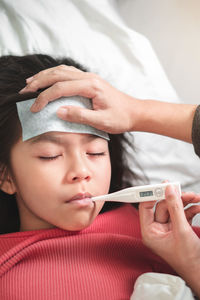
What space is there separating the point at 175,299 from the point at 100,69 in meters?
1.11

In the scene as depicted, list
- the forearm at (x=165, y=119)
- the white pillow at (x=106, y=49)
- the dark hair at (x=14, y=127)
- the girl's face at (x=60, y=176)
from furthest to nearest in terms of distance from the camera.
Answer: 1. the white pillow at (x=106, y=49)
2. the forearm at (x=165, y=119)
3. the dark hair at (x=14, y=127)
4. the girl's face at (x=60, y=176)

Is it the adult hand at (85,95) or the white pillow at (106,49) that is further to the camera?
the white pillow at (106,49)

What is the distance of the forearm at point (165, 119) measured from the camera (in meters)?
1.35

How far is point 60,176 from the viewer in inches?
43.5

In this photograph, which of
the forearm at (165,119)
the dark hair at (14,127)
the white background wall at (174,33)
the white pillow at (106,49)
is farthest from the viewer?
the white background wall at (174,33)

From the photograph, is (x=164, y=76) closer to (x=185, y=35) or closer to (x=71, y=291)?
(x=185, y=35)

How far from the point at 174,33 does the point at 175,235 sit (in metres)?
1.28

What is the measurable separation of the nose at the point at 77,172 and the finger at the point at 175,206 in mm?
239

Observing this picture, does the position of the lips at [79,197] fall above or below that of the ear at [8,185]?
above

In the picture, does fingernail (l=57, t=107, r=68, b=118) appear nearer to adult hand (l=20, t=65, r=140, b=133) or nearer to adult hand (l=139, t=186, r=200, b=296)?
adult hand (l=20, t=65, r=140, b=133)

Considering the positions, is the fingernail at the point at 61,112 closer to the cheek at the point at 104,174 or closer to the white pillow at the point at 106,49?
the cheek at the point at 104,174

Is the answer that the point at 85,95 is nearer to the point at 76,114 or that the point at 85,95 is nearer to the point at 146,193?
the point at 76,114

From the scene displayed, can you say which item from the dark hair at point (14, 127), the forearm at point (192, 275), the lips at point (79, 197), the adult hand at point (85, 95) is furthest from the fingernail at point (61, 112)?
the forearm at point (192, 275)

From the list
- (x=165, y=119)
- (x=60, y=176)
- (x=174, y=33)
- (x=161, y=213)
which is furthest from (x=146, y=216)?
(x=174, y=33)
